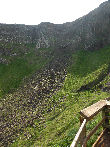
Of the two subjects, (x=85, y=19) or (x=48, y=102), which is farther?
(x=85, y=19)

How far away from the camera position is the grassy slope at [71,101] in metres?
14.5

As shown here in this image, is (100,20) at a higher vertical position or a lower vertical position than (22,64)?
higher

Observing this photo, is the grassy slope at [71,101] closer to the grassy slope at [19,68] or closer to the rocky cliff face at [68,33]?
the rocky cliff face at [68,33]

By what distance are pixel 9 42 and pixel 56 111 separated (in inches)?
1524

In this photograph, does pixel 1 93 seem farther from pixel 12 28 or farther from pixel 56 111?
pixel 12 28

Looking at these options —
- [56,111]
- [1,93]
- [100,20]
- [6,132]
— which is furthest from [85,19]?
[6,132]

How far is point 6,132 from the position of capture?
22.4 metres

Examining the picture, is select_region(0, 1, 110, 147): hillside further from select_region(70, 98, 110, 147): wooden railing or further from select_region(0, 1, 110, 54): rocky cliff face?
select_region(70, 98, 110, 147): wooden railing

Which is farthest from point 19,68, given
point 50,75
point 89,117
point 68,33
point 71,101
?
point 89,117

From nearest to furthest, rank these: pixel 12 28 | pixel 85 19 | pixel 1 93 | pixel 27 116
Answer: pixel 27 116, pixel 1 93, pixel 85 19, pixel 12 28

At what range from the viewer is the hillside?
64.7 ft

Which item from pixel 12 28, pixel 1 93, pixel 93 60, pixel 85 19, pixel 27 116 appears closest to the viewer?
pixel 27 116

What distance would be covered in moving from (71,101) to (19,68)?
2651cm

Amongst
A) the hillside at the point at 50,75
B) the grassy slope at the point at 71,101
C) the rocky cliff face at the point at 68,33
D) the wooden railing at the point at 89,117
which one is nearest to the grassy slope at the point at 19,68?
the hillside at the point at 50,75
